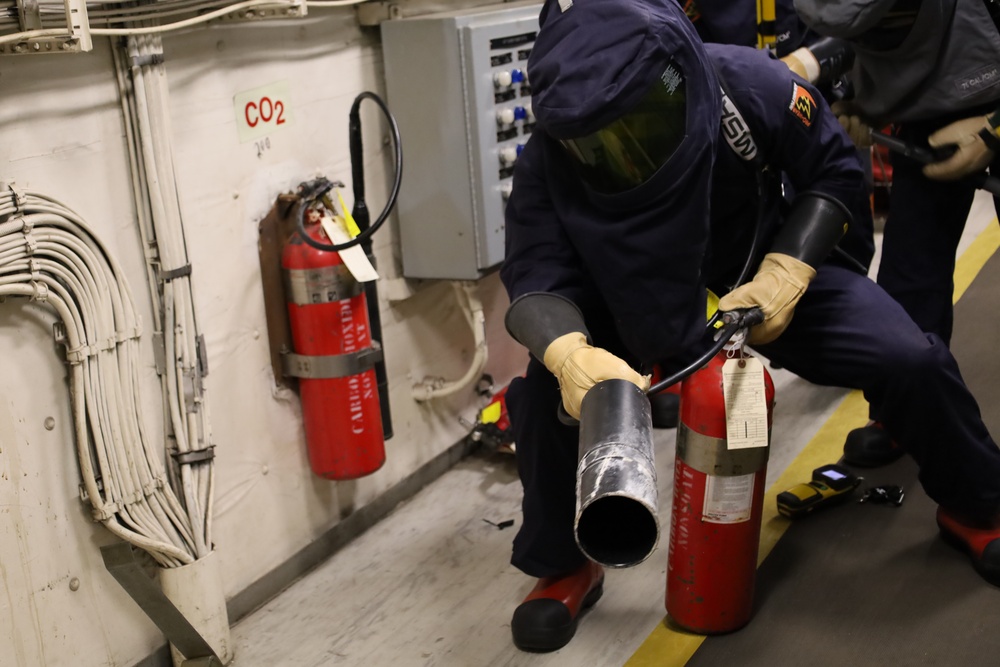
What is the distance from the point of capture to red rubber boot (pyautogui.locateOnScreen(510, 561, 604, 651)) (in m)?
2.50

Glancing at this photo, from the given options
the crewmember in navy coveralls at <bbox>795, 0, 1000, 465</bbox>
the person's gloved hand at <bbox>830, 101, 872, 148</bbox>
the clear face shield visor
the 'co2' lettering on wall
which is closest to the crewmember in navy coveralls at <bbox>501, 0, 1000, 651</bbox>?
the clear face shield visor

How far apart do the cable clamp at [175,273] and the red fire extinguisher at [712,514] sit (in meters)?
1.14

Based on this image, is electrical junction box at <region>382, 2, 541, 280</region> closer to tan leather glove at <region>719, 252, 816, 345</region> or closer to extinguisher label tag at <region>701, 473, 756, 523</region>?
tan leather glove at <region>719, 252, 816, 345</region>

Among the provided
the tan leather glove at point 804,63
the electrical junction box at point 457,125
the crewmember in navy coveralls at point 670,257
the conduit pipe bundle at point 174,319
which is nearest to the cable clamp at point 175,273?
the conduit pipe bundle at point 174,319

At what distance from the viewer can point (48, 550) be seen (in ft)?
7.31

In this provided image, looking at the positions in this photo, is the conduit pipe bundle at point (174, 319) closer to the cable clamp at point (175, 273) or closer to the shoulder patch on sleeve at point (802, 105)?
the cable clamp at point (175, 273)

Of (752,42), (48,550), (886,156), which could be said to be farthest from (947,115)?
(886,156)

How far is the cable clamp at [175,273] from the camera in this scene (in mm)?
2385

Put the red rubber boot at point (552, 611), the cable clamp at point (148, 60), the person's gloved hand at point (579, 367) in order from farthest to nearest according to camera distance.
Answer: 1. the red rubber boot at point (552, 611)
2. the cable clamp at point (148, 60)
3. the person's gloved hand at point (579, 367)

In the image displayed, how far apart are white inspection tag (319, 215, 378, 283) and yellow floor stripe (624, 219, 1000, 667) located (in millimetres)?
1108

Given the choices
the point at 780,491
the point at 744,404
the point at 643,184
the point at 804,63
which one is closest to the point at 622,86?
the point at 643,184

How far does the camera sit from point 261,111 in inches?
105

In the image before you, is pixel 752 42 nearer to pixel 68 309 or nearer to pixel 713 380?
pixel 713 380

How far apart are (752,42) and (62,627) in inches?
99.3
